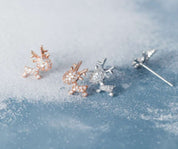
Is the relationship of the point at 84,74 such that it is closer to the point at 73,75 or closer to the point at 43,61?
the point at 73,75

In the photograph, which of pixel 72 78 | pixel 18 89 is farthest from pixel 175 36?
pixel 18 89

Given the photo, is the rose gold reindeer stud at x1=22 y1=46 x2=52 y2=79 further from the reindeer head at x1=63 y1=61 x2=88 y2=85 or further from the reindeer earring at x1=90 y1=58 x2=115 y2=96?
the reindeer earring at x1=90 y1=58 x2=115 y2=96

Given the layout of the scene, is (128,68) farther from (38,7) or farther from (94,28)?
(38,7)

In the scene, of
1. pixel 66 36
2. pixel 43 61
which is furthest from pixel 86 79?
pixel 66 36

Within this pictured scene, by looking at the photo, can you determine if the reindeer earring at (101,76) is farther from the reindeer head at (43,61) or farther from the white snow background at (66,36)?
the reindeer head at (43,61)

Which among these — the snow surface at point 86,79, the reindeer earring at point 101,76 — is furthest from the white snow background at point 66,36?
the reindeer earring at point 101,76
